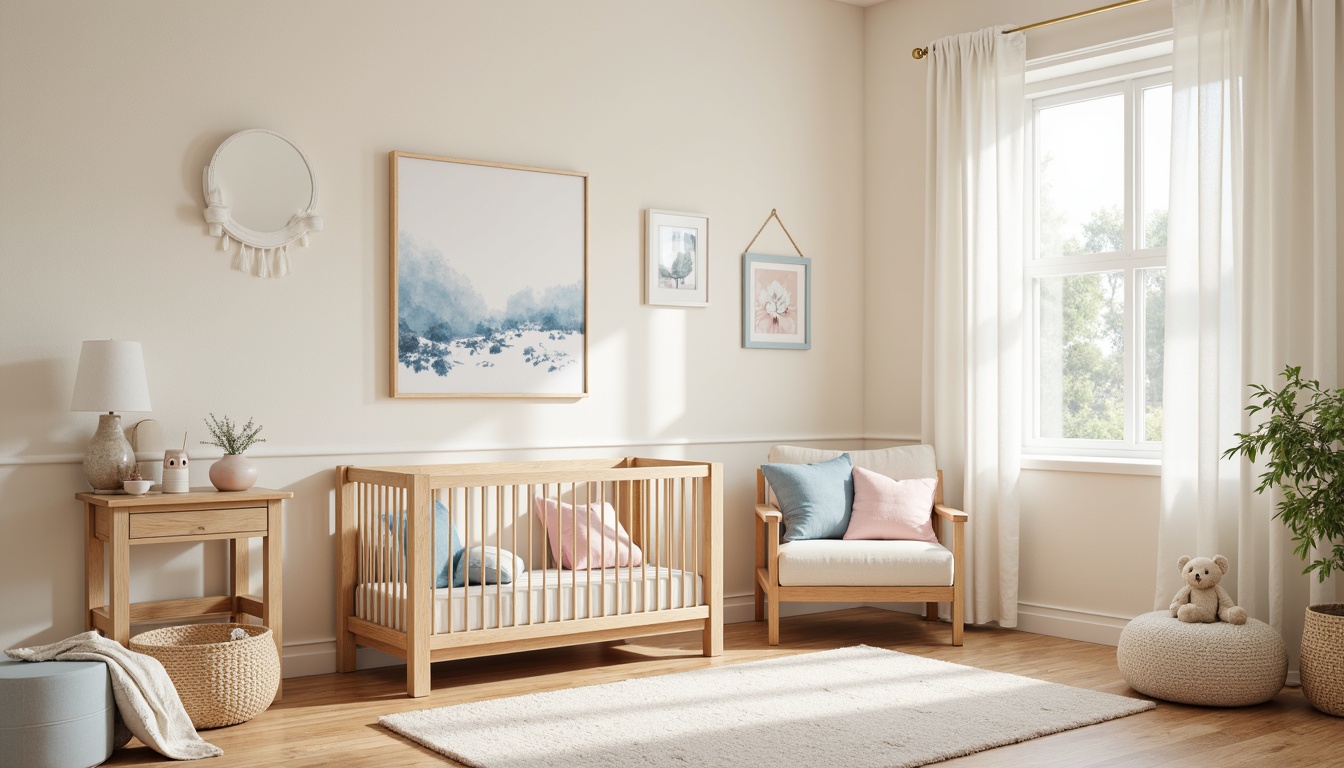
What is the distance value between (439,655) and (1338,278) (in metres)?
3.07

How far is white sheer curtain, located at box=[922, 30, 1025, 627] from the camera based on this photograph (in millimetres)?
4723

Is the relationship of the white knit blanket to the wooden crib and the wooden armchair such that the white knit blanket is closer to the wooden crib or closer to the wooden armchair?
the wooden crib

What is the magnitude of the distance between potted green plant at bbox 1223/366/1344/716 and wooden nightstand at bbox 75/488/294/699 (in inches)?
115

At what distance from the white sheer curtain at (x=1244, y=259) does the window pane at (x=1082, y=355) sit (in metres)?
0.50

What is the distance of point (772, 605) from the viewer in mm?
4457

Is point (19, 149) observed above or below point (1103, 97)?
below

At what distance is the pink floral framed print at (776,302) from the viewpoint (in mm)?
5074

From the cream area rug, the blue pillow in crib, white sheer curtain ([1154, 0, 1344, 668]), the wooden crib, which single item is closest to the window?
white sheer curtain ([1154, 0, 1344, 668])

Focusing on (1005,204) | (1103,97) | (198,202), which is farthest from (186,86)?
(1103,97)

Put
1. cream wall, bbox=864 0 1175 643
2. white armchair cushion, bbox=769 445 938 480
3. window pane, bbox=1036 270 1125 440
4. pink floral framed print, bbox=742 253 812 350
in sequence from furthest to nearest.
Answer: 1. pink floral framed print, bbox=742 253 812 350
2. white armchair cushion, bbox=769 445 938 480
3. window pane, bbox=1036 270 1125 440
4. cream wall, bbox=864 0 1175 643

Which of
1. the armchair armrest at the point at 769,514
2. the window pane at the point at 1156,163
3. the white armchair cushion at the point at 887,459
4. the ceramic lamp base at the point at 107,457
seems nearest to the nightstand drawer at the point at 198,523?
the ceramic lamp base at the point at 107,457

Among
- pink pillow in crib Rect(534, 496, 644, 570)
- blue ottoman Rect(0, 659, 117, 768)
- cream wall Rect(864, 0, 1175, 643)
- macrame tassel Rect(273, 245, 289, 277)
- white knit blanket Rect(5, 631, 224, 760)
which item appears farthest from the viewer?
cream wall Rect(864, 0, 1175, 643)

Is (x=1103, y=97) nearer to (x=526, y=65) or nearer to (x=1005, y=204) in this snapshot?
(x=1005, y=204)

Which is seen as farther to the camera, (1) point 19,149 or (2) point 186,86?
(2) point 186,86
